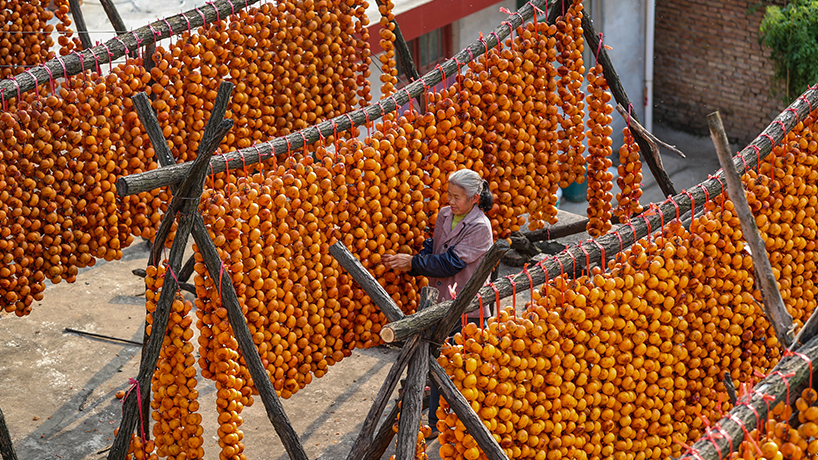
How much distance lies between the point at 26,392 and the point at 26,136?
1.82 m

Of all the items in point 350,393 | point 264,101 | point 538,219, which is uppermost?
point 264,101

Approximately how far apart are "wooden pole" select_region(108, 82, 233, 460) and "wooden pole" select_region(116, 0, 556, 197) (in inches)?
3.4

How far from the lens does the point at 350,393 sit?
4977 mm

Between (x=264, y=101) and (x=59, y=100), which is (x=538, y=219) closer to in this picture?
(x=264, y=101)

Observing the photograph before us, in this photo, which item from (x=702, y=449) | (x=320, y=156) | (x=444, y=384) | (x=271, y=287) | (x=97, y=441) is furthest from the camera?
(x=97, y=441)

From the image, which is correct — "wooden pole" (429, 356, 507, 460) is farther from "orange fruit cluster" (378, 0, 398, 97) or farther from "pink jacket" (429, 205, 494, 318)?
"orange fruit cluster" (378, 0, 398, 97)

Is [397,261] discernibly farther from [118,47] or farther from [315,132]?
[118,47]

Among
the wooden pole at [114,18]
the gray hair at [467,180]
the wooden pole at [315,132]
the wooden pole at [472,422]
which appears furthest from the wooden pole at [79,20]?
the wooden pole at [472,422]

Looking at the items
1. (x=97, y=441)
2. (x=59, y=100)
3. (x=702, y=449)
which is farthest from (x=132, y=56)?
(x=702, y=449)

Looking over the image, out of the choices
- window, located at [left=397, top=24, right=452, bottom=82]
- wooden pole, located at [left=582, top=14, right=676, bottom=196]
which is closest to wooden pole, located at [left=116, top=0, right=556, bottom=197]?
wooden pole, located at [left=582, top=14, right=676, bottom=196]

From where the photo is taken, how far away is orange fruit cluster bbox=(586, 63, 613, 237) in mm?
5184

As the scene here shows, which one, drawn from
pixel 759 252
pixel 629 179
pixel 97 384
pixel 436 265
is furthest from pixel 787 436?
pixel 97 384

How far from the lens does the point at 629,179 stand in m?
5.13

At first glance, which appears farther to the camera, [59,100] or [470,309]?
[59,100]
